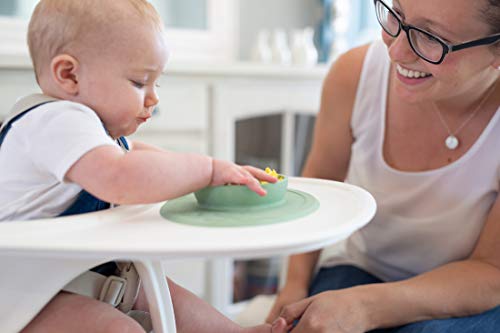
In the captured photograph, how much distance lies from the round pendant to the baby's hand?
0.54 metres

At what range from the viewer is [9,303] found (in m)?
0.61

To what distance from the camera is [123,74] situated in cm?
70

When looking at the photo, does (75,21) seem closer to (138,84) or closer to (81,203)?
(138,84)

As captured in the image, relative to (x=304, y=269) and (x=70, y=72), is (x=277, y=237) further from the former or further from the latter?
A: (x=304, y=269)

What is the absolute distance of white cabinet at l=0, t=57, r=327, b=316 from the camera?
63.6 inches

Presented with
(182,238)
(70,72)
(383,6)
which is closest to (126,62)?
(70,72)

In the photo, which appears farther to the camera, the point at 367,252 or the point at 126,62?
the point at 367,252

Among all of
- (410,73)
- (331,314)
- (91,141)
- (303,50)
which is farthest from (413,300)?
(303,50)

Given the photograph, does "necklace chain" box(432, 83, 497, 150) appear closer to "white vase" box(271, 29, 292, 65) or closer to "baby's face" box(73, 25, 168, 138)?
"baby's face" box(73, 25, 168, 138)

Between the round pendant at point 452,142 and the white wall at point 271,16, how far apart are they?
146cm

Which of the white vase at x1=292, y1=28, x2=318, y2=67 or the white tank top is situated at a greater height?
the white vase at x1=292, y1=28, x2=318, y2=67

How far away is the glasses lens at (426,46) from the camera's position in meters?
0.89

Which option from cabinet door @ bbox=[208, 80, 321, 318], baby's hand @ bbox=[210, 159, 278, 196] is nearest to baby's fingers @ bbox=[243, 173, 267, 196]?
baby's hand @ bbox=[210, 159, 278, 196]

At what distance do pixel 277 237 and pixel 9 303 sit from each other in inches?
12.9
